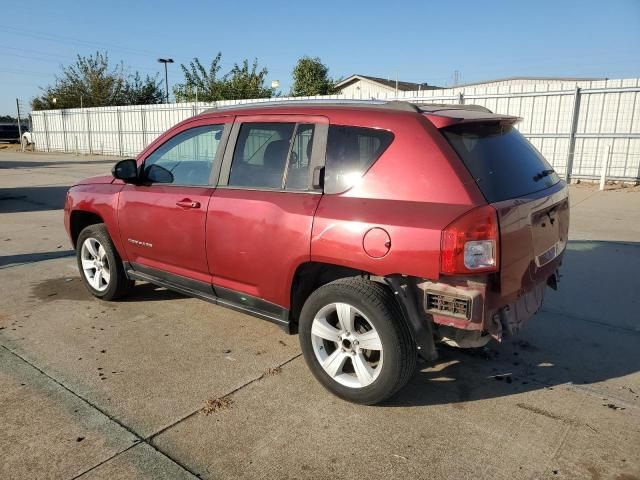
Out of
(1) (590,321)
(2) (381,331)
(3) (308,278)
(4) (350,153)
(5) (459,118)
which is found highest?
(5) (459,118)

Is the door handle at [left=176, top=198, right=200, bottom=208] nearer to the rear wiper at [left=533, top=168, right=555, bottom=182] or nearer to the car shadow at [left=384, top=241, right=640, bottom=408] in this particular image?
the car shadow at [left=384, top=241, right=640, bottom=408]

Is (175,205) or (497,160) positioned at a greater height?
(497,160)

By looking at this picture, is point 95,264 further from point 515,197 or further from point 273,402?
point 515,197

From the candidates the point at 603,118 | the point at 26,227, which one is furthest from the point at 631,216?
the point at 26,227

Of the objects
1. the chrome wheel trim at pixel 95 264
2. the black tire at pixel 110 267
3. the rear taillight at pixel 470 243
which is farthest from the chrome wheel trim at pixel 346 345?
the chrome wheel trim at pixel 95 264

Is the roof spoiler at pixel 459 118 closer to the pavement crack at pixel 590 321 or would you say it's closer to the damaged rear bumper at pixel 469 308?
the damaged rear bumper at pixel 469 308

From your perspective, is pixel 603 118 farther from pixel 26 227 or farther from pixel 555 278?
pixel 26 227

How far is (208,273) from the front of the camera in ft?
12.6

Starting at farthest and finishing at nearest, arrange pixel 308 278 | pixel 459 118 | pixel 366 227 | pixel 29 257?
pixel 29 257
pixel 308 278
pixel 459 118
pixel 366 227

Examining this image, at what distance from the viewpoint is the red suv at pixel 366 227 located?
8.82 feet

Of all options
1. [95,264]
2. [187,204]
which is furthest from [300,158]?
[95,264]

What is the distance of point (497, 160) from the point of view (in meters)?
3.01

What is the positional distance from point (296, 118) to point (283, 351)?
1723 millimetres

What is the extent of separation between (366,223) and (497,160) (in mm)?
905
